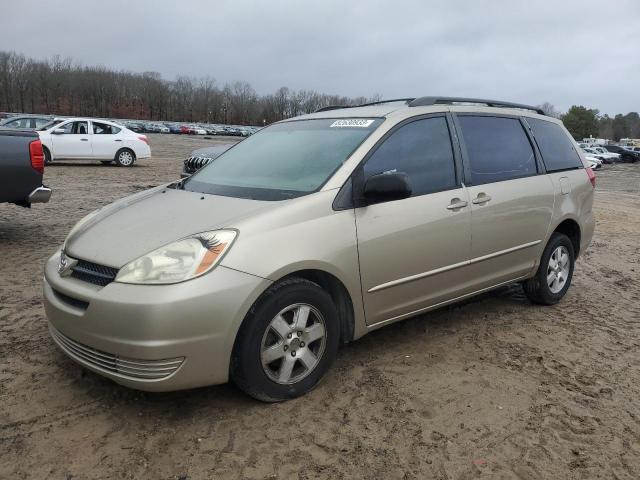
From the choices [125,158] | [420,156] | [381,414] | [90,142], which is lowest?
[381,414]

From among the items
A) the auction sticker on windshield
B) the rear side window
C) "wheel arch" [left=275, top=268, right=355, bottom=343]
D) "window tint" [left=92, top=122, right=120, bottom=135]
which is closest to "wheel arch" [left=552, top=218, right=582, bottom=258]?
the rear side window

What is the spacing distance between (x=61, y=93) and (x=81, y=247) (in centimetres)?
13444

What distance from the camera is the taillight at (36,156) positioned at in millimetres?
6402

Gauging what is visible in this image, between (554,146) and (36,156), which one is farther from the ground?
(36,156)

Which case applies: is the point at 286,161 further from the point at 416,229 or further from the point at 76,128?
the point at 76,128

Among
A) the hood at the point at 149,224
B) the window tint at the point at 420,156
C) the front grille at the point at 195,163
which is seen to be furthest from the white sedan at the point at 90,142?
the window tint at the point at 420,156

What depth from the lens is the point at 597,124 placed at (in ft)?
390

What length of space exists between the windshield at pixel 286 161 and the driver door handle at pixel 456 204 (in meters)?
0.79

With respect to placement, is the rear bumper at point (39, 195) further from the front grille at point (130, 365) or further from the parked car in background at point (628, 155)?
the parked car in background at point (628, 155)

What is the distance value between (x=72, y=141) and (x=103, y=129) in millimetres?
1092

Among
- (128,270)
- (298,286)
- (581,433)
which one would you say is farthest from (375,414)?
(128,270)

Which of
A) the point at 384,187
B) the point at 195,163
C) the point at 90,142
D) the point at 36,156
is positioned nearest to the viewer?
the point at 384,187

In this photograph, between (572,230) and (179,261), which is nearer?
(179,261)

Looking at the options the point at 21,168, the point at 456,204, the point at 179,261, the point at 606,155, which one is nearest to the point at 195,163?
the point at 21,168
